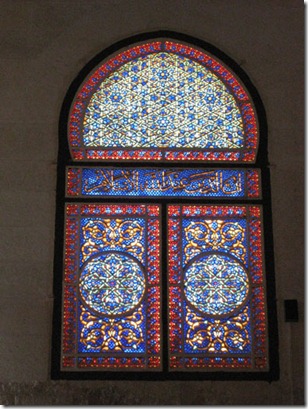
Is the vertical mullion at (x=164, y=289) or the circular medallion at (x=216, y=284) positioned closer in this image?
the vertical mullion at (x=164, y=289)

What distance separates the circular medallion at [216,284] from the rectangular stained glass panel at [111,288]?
27 cm

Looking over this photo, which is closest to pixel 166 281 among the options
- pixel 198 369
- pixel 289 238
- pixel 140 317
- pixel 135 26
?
pixel 140 317

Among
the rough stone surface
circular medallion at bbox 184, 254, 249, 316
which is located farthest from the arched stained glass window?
the rough stone surface

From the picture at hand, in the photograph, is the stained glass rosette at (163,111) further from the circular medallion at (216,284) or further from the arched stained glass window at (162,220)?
the circular medallion at (216,284)

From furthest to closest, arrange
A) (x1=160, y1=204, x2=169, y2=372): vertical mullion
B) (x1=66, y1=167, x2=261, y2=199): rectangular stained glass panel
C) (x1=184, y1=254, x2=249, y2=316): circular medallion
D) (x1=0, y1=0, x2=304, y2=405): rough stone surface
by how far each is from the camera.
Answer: (x1=66, y1=167, x2=261, y2=199): rectangular stained glass panel < (x1=184, y1=254, x2=249, y2=316): circular medallion < (x1=160, y1=204, x2=169, y2=372): vertical mullion < (x1=0, y1=0, x2=304, y2=405): rough stone surface

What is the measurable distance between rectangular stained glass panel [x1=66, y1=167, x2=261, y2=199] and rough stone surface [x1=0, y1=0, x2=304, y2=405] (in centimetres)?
20

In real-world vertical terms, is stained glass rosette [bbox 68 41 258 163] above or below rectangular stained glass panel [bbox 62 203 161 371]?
above

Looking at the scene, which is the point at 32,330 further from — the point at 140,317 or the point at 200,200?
the point at 200,200

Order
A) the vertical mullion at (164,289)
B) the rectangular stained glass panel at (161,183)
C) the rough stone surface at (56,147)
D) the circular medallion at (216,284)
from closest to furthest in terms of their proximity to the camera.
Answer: the rough stone surface at (56,147)
the vertical mullion at (164,289)
the circular medallion at (216,284)
the rectangular stained glass panel at (161,183)

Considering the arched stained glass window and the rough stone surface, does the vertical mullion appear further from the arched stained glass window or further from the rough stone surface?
the rough stone surface

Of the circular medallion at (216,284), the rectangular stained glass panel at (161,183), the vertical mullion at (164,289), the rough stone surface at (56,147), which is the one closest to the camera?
the rough stone surface at (56,147)

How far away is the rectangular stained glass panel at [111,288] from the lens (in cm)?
488

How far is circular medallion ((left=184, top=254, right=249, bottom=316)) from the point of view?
501 cm

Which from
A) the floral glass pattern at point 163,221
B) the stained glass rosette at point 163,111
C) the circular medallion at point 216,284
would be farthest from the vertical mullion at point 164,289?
the stained glass rosette at point 163,111
